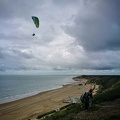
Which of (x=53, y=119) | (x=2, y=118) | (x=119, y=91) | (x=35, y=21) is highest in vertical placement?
(x=35, y=21)

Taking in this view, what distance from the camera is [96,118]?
15773 mm

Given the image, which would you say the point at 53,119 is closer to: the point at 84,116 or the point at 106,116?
the point at 84,116

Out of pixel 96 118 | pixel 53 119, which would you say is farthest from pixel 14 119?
pixel 96 118

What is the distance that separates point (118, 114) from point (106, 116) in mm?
1044

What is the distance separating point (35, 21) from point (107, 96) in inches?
516

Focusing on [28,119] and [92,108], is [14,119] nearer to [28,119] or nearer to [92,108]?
[28,119]

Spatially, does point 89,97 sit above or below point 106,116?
above

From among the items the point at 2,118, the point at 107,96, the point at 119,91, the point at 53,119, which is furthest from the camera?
the point at 2,118

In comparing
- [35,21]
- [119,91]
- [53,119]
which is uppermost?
[35,21]

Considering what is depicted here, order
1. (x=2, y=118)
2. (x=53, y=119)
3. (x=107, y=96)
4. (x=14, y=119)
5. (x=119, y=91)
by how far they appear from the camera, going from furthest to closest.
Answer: (x=2, y=118), (x=14, y=119), (x=119, y=91), (x=107, y=96), (x=53, y=119)

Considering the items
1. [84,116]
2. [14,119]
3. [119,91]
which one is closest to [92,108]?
[84,116]

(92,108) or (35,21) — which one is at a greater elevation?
(35,21)

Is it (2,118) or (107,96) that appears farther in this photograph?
(2,118)

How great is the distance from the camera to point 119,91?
27.5 m
